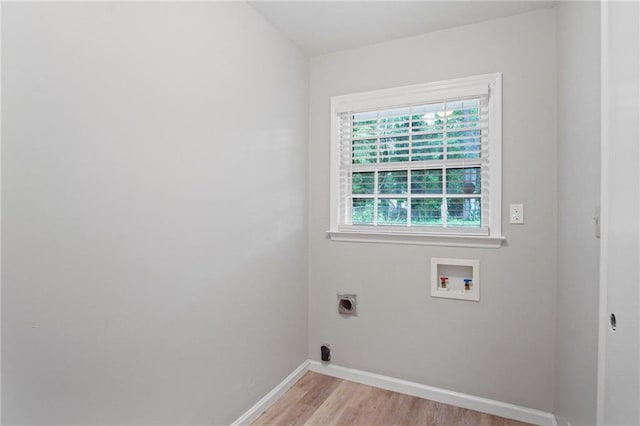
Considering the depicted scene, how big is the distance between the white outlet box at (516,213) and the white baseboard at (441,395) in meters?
1.15

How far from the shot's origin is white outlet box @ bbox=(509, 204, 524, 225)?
2160 millimetres

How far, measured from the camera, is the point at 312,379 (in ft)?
8.60

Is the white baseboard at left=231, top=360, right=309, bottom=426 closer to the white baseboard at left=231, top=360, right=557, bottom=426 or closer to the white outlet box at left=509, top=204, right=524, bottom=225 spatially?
the white baseboard at left=231, top=360, right=557, bottom=426

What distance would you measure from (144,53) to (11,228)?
2.76 feet

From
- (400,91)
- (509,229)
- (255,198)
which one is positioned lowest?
(509,229)

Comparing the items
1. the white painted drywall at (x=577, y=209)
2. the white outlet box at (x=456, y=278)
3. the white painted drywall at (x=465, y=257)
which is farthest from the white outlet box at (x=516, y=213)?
the white outlet box at (x=456, y=278)

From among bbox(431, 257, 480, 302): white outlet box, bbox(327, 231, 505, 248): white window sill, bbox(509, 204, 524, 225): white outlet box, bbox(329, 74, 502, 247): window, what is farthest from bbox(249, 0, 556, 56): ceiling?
bbox(431, 257, 480, 302): white outlet box

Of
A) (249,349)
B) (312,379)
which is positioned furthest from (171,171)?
(312,379)

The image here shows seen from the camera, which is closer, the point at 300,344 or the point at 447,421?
the point at 447,421

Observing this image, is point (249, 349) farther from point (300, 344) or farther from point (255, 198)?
point (255, 198)

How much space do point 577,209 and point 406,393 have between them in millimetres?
1638

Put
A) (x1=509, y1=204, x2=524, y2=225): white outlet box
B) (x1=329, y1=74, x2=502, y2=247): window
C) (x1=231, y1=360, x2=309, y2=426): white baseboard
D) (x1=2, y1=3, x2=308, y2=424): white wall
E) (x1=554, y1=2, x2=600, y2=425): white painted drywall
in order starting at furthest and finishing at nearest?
(x1=329, y1=74, x2=502, y2=247): window
(x1=509, y1=204, x2=524, y2=225): white outlet box
(x1=231, y1=360, x2=309, y2=426): white baseboard
(x1=554, y1=2, x2=600, y2=425): white painted drywall
(x1=2, y1=3, x2=308, y2=424): white wall

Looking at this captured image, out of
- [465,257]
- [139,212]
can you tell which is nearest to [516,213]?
[465,257]

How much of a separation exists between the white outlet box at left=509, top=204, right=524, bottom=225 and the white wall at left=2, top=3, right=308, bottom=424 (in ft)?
4.92
